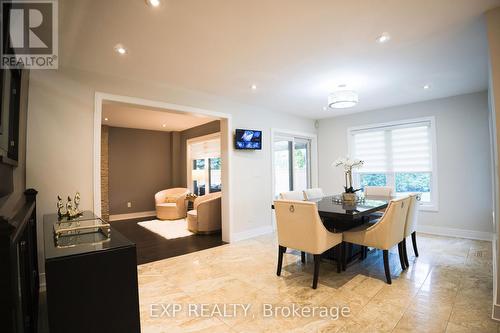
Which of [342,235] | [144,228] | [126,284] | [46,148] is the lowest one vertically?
[144,228]

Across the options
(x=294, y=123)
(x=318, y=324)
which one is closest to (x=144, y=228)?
(x=294, y=123)

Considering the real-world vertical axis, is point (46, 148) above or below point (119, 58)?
below

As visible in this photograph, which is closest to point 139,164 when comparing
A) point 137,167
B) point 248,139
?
point 137,167

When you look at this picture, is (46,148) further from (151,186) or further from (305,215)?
(151,186)

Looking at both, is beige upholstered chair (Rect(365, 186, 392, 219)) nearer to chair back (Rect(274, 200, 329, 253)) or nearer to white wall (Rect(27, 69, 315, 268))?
chair back (Rect(274, 200, 329, 253))

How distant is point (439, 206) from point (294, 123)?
3274 mm

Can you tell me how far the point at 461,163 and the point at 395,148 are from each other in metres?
1.11

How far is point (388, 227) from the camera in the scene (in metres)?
2.67

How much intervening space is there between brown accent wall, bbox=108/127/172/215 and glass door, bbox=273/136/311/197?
395cm

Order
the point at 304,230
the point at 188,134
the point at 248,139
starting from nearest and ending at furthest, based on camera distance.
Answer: the point at 304,230, the point at 248,139, the point at 188,134

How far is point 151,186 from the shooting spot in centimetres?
759

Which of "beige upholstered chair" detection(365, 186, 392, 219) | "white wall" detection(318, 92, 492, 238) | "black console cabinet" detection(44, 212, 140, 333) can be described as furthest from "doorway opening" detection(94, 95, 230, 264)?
"white wall" detection(318, 92, 492, 238)

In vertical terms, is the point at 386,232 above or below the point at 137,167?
below

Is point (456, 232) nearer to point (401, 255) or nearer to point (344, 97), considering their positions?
point (401, 255)
